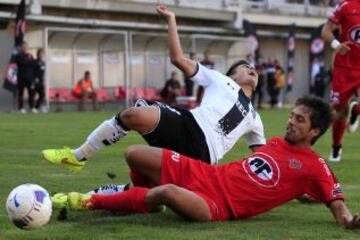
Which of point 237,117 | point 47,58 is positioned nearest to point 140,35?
point 47,58

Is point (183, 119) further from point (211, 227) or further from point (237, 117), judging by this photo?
point (211, 227)

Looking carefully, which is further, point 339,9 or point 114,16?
point 114,16

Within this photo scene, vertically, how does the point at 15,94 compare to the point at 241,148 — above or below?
below

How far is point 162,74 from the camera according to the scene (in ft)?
114

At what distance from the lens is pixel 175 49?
6.64 metres

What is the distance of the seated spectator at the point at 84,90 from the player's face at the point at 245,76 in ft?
76.0

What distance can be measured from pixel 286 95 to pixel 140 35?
1146 cm

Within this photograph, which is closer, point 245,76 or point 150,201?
point 150,201

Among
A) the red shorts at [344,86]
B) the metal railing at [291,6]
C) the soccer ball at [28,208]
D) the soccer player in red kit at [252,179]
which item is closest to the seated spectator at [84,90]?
the metal railing at [291,6]

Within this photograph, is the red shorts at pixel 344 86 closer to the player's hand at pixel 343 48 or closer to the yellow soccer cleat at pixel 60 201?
the player's hand at pixel 343 48

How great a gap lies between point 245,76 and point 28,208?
2.62 meters

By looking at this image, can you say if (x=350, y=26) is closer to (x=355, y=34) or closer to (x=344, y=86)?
(x=355, y=34)

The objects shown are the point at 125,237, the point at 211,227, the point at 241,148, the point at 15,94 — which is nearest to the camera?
the point at 125,237

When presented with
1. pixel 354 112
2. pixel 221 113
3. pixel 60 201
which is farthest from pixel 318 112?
pixel 354 112
